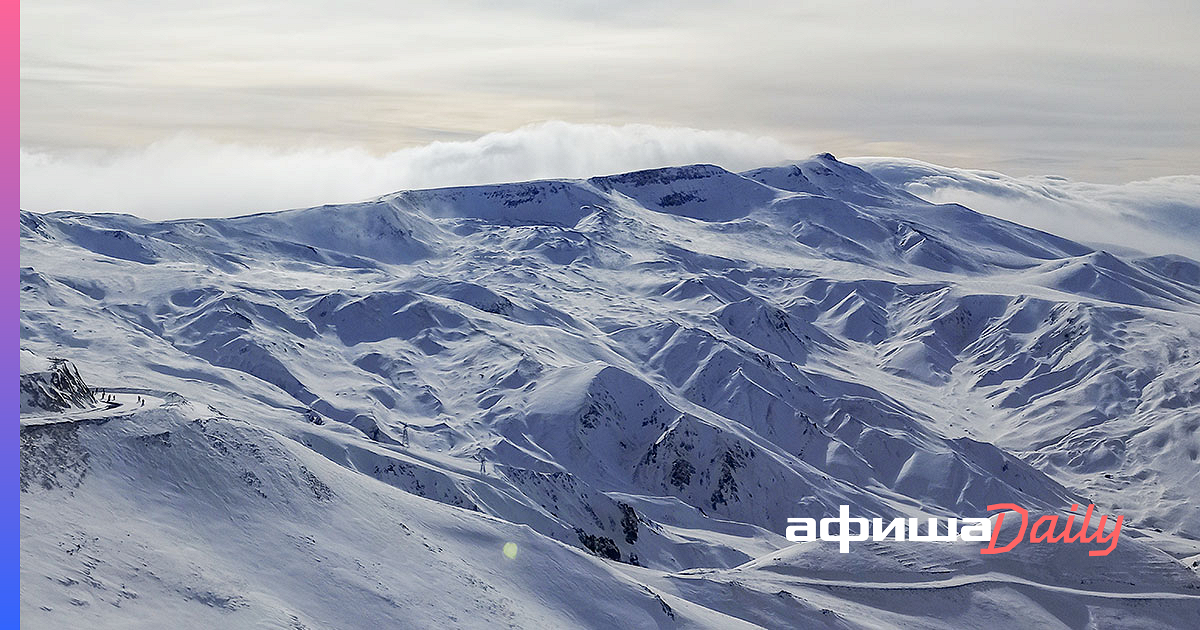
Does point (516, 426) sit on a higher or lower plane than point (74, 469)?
lower

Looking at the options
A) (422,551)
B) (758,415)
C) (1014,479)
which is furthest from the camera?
(758,415)

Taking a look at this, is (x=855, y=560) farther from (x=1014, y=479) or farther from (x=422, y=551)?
(x=1014, y=479)

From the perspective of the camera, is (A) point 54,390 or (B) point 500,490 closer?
(A) point 54,390

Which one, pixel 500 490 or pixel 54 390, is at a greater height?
pixel 54 390

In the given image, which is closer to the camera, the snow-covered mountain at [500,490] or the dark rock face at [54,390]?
the snow-covered mountain at [500,490]

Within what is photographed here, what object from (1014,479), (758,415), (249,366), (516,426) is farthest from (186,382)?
(1014,479)

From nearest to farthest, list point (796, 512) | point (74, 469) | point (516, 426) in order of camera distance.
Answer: point (74, 469)
point (796, 512)
point (516, 426)

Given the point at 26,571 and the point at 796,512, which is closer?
the point at 26,571

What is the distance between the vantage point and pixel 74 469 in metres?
50.4

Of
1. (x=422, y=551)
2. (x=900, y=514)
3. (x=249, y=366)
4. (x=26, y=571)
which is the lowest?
(x=900, y=514)

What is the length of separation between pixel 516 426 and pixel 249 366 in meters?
45.7

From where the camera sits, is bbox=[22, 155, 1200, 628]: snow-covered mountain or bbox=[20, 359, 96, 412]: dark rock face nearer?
bbox=[22, 155, 1200, 628]: snow-covered mountain

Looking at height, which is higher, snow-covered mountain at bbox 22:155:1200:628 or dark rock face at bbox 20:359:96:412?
dark rock face at bbox 20:359:96:412

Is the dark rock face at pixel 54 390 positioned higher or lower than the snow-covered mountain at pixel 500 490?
higher
